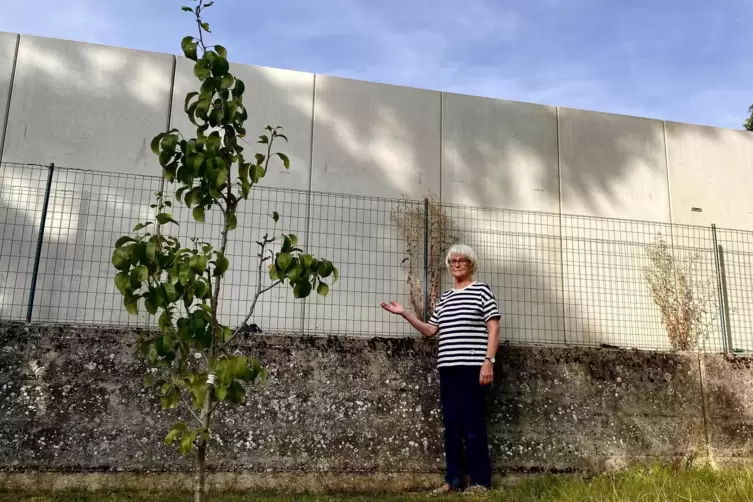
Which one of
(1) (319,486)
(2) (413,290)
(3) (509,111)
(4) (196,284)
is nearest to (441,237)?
(2) (413,290)

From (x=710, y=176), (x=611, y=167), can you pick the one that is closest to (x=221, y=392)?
(x=611, y=167)

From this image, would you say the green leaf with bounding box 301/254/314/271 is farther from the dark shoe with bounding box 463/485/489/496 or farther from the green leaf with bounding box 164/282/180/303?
the dark shoe with bounding box 463/485/489/496

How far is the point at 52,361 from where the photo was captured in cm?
404

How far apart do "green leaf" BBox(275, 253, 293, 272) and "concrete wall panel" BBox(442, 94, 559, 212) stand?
5.71 m

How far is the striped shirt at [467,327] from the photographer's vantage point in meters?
3.96

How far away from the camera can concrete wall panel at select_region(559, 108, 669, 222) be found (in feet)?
26.6

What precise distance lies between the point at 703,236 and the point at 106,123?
6.56 metres

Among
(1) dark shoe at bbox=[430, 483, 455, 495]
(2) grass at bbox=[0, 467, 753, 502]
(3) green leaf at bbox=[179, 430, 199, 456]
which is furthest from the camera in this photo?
(1) dark shoe at bbox=[430, 483, 455, 495]

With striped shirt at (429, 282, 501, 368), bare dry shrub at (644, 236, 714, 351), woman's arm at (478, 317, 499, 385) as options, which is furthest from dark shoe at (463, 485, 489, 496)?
bare dry shrub at (644, 236, 714, 351)

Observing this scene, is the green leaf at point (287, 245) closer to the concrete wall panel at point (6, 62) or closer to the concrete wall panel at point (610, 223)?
the concrete wall panel at point (610, 223)

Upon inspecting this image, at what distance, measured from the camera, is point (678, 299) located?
25.0 feet

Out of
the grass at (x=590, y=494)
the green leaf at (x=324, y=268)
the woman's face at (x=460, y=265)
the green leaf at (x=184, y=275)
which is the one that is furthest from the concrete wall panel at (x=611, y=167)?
the green leaf at (x=184, y=275)

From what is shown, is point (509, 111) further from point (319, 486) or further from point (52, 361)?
point (52, 361)

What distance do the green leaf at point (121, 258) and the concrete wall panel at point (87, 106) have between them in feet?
17.3
